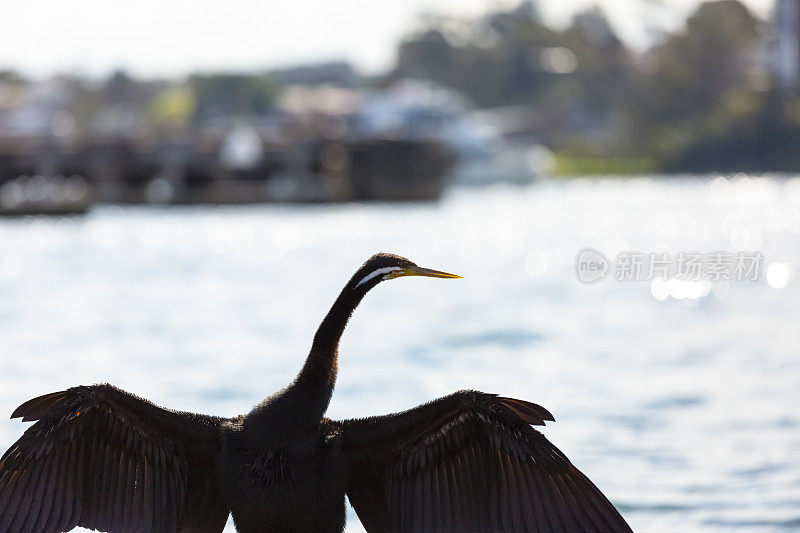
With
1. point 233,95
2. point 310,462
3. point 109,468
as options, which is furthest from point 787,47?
point 109,468

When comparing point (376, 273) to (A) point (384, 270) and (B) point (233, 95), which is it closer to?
(A) point (384, 270)

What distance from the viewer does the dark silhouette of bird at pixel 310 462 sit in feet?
17.7

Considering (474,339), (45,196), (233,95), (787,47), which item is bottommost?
(474,339)

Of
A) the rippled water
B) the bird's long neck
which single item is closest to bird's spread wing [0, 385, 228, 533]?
the bird's long neck

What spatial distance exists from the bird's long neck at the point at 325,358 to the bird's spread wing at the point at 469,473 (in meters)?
0.25

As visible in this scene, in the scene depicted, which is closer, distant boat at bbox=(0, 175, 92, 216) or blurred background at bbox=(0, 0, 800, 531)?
blurred background at bbox=(0, 0, 800, 531)

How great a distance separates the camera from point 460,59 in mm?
138750

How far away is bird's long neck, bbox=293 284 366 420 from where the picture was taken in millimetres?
5395

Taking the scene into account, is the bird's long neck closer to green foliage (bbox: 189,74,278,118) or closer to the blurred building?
the blurred building

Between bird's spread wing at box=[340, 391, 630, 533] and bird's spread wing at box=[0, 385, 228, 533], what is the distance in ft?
2.20

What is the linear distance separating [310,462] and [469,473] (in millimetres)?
671

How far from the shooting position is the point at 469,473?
5551 mm

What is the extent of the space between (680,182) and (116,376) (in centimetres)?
8468

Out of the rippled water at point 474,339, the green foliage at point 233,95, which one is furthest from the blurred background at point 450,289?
the green foliage at point 233,95
